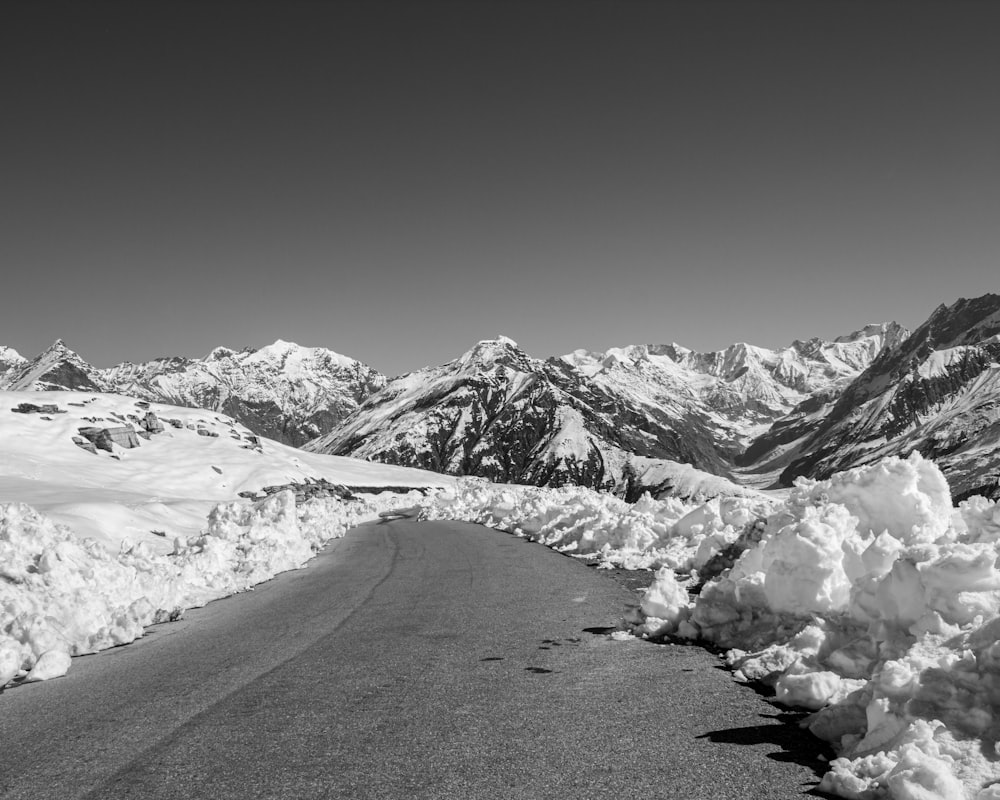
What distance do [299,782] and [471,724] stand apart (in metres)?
1.41

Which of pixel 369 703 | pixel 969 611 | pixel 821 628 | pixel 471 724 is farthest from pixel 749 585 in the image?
pixel 369 703

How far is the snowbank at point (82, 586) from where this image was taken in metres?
8.03

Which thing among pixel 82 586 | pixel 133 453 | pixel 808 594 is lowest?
pixel 82 586

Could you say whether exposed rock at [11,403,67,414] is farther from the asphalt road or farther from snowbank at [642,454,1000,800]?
snowbank at [642,454,1000,800]

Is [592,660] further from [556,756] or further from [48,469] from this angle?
[48,469]

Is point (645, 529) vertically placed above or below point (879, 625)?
below

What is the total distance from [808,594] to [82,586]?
381 inches

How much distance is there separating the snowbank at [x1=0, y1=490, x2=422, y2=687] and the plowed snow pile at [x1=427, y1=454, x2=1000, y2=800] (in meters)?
7.20

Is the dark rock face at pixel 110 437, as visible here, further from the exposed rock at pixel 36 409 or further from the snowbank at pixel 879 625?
the snowbank at pixel 879 625

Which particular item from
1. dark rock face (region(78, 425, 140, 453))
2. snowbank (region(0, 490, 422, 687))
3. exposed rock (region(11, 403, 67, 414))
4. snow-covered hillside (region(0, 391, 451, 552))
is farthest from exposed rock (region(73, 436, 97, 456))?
snowbank (region(0, 490, 422, 687))

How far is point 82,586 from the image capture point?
9.86 meters

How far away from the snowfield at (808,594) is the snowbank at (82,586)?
0.03 meters

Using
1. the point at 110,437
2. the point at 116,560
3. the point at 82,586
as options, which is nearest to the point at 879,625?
the point at 82,586

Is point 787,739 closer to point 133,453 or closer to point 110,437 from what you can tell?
point 133,453
